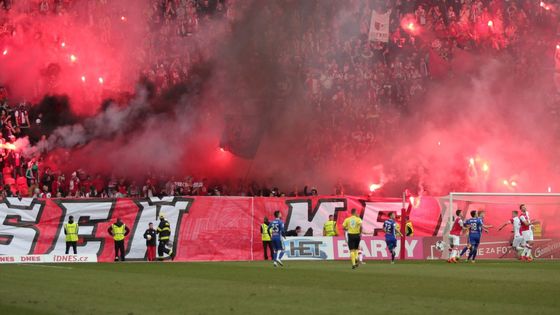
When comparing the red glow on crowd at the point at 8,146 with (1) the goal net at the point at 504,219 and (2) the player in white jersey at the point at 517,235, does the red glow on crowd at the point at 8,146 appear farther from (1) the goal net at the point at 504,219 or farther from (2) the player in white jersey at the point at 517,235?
(2) the player in white jersey at the point at 517,235

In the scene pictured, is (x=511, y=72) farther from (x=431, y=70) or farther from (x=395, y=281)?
(x=395, y=281)

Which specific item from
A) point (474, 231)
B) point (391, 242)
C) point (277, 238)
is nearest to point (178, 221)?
point (277, 238)

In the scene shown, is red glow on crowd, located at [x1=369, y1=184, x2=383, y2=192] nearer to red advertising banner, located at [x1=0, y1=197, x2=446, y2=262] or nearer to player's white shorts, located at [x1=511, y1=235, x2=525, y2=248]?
red advertising banner, located at [x1=0, y1=197, x2=446, y2=262]

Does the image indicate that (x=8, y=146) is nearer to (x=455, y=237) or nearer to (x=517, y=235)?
(x=455, y=237)

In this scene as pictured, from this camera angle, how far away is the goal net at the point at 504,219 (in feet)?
96.7

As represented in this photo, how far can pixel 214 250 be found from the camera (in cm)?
2945

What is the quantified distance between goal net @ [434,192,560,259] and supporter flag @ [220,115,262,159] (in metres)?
10.1

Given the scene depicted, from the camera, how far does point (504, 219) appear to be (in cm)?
3059

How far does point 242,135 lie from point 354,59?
6461mm

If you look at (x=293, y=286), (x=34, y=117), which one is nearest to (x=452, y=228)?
(x=293, y=286)

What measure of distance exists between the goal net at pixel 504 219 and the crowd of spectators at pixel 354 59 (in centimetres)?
690

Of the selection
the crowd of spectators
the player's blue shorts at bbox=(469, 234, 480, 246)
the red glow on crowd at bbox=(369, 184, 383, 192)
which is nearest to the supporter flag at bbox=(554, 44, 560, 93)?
the crowd of spectators

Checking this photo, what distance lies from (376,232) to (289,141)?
26.6 feet

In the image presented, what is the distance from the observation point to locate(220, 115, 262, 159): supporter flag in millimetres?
36719
